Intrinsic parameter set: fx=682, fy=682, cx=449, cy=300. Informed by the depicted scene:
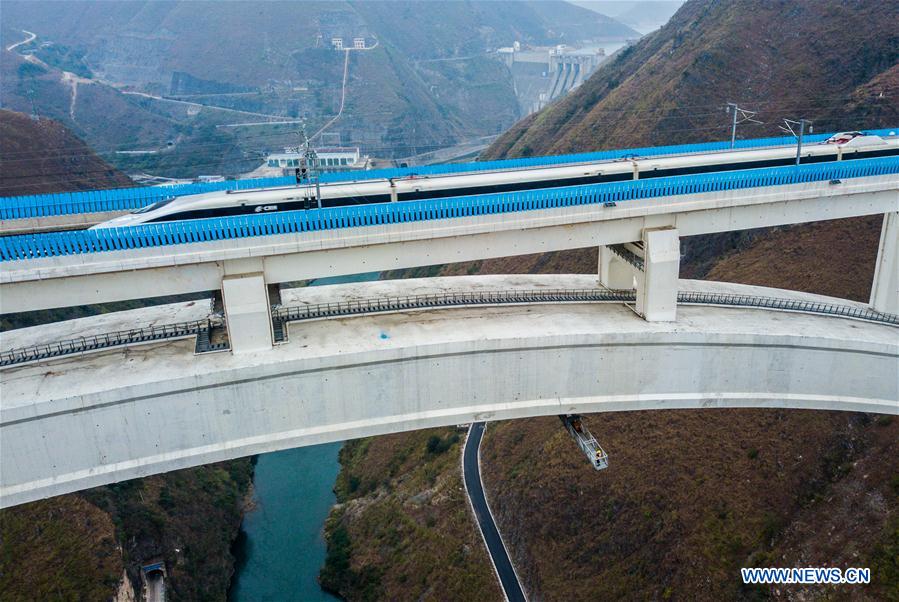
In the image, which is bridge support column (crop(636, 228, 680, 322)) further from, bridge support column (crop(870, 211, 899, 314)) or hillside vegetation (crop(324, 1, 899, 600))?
hillside vegetation (crop(324, 1, 899, 600))

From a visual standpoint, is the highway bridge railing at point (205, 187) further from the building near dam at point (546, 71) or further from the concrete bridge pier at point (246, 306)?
the building near dam at point (546, 71)

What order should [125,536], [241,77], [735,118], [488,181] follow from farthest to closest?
1. [241,77]
2. [125,536]
3. [735,118]
4. [488,181]

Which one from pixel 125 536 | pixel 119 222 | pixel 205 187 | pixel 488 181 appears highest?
pixel 205 187

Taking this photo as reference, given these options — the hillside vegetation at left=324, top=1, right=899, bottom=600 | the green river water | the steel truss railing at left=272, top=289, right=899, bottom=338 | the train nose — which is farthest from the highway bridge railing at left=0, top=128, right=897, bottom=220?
the green river water

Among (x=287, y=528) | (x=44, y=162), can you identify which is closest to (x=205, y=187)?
(x=287, y=528)

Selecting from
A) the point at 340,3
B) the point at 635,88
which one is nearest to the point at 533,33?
the point at 340,3

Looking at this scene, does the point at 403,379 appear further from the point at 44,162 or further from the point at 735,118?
the point at 44,162

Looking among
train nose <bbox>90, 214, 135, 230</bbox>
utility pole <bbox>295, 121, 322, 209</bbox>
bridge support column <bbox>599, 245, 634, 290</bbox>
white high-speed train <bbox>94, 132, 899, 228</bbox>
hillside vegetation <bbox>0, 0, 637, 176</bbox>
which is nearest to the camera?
train nose <bbox>90, 214, 135, 230</bbox>
